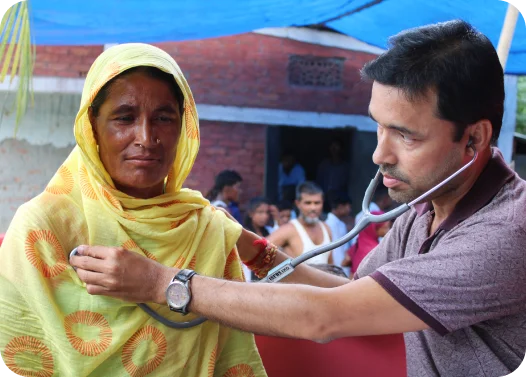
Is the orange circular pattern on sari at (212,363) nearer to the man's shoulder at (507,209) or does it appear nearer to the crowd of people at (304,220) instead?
the man's shoulder at (507,209)

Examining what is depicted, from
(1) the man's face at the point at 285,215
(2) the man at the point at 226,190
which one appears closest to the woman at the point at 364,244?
(1) the man's face at the point at 285,215

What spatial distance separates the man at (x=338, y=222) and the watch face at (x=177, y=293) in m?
4.44

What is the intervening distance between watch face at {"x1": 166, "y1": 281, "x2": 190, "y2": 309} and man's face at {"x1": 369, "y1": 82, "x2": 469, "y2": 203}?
0.67 m

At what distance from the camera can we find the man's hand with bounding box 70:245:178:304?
5.89ft

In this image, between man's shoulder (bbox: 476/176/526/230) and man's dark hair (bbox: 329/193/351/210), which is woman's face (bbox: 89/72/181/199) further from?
man's dark hair (bbox: 329/193/351/210)

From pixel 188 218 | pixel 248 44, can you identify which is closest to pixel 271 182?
pixel 248 44

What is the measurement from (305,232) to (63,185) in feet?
12.9

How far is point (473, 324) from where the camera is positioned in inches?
74.2

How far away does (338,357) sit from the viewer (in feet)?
8.77

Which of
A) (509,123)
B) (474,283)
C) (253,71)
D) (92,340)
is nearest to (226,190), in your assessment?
(253,71)

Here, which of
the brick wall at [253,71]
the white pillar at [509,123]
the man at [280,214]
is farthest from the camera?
the white pillar at [509,123]

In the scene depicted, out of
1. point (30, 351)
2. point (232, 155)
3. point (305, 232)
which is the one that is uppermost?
point (232, 155)

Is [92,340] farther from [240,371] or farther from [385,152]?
[385,152]

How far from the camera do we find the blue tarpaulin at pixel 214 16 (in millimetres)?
5090
